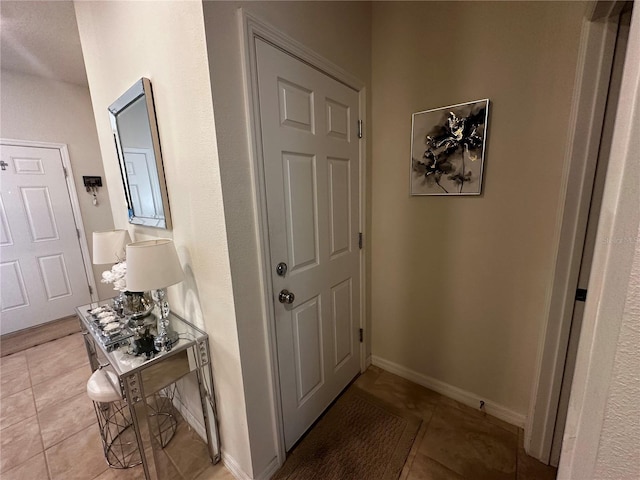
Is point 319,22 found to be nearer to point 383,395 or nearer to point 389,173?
point 389,173

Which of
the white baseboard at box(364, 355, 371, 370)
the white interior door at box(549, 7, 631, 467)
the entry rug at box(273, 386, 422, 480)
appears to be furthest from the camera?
the white baseboard at box(364, 355, 371, 370)

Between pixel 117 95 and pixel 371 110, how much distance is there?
1520mm

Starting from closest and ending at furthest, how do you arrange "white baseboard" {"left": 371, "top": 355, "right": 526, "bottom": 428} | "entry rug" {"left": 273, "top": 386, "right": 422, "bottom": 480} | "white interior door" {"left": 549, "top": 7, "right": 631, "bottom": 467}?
"white interior door" {"left": 549, "top": 7, "right": 631, "bottom": 467} < "entry rug" {"left": 273, "top": 386, "right": 422, "bottom": 480} < "white baseboard" {"left": 371, "top": 355, "right": 526, "bottom": 428}

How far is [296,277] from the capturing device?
133 cm

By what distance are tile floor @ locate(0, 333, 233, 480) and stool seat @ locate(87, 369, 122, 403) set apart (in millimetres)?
436

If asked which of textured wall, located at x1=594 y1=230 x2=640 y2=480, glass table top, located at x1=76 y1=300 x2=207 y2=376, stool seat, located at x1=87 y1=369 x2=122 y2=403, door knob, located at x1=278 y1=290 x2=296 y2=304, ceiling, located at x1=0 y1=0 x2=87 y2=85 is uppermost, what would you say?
ceiling, located at x1=0 y1=0 x2=87 y2=85

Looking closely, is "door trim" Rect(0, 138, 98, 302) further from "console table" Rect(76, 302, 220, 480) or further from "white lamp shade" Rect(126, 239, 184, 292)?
"white lamp shade" Rect(126, 239, 184, 292)

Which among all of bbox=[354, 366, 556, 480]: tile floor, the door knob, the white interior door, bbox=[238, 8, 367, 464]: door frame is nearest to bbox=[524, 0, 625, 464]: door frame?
the white interior door

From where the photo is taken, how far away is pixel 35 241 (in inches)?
111

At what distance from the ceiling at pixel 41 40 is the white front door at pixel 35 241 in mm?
785

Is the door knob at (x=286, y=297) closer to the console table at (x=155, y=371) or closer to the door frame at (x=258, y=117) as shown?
the door frame at (x=258, y=117)

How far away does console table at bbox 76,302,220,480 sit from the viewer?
101 centimetres

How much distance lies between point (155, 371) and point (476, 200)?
5.79ft

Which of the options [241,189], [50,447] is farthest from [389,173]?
[50,447]
